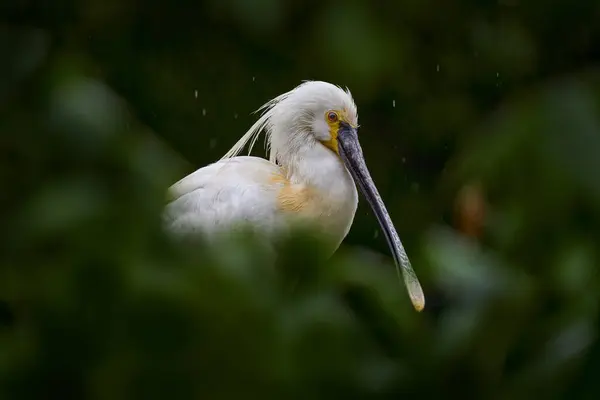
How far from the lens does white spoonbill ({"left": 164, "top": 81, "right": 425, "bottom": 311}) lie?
3.55 metres

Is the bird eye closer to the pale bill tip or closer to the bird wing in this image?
the bird wing

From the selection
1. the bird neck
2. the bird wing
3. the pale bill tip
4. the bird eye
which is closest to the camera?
the pale bill tip

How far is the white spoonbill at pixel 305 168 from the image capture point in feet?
11.7

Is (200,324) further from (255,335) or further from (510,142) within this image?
(510,142)

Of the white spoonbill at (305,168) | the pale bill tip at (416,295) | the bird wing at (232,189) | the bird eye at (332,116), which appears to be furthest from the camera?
the bird eye at (332,116)

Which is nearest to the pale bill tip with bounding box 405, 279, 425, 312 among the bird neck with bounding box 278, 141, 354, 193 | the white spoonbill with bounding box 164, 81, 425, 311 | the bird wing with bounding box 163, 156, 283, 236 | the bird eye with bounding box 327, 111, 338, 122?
the bird wing with bounding box 163, 156, 283, 236

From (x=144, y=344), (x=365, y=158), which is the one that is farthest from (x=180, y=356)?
(x=365, y=158)

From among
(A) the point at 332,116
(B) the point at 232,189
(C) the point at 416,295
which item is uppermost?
(C) the point at 416,295

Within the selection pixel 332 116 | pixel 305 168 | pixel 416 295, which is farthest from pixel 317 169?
pixel 416 295

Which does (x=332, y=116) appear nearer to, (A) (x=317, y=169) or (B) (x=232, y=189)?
(A) (x=317, y=169)

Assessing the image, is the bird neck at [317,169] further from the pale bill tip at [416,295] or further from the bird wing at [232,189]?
the pale bill tip at [416,295]

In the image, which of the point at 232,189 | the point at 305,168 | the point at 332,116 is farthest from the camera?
the point at 332,116

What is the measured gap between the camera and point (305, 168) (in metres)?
3.78

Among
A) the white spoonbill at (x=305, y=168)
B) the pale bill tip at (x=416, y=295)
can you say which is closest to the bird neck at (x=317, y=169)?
the white spoonbill at (x=305, y=168)
